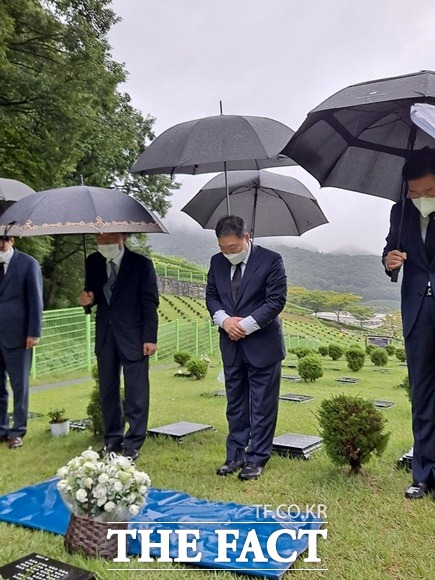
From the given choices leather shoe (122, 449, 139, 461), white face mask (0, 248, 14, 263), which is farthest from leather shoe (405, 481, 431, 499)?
white face mask (0, 248, 14, 263)

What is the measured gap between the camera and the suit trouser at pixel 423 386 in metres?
3.45

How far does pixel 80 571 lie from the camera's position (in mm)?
2490

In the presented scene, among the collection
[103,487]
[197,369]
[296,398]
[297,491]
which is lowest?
[197,369]

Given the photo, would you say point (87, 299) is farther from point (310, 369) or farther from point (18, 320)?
point (310, 369)

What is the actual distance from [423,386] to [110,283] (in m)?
2.48

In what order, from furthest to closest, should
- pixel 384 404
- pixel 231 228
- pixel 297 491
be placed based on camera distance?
1. pixel 384 404
2. pixel 231 228
3. pixel 297 491

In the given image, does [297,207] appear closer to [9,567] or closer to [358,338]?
[9,567]

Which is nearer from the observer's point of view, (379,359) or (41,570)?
(41,570)

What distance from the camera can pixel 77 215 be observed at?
3803 millimetres

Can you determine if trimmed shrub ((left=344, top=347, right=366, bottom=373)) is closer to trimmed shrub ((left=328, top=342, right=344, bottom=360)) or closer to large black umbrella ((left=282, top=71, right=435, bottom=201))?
trimmed shrub ((left=328, top=342, right=344, bottom=360))

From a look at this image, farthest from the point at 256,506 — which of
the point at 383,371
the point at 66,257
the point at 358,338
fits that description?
the point at 358,338

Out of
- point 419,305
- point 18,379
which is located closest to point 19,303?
point 18,379

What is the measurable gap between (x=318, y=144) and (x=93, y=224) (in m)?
1.68

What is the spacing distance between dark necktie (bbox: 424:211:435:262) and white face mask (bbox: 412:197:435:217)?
0.04 m
